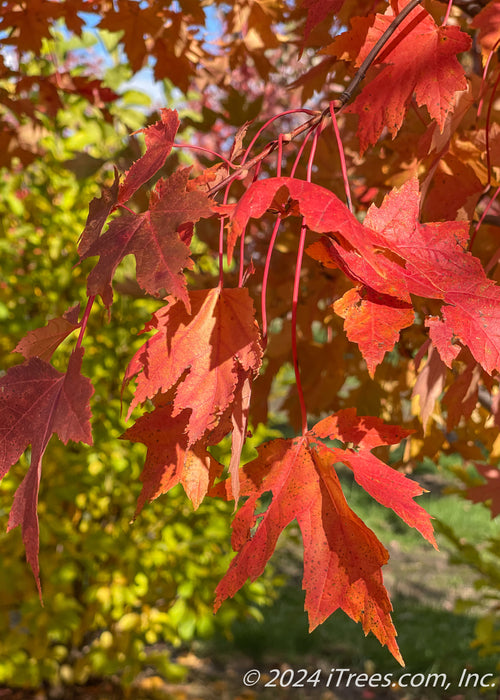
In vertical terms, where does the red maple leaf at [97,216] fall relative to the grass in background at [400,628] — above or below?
above

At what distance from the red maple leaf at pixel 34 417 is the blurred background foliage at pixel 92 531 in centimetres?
151

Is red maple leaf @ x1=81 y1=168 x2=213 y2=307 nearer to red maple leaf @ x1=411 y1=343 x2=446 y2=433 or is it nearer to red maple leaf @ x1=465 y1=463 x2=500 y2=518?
red maple leaf @ x1=411 y1=343 x2=446 y2=433

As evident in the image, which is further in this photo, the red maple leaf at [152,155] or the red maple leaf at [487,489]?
the red maple leaf at [487,489]

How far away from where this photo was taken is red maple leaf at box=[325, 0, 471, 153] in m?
0.81

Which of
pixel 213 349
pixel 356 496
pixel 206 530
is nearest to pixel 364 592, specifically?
pixel 213 349

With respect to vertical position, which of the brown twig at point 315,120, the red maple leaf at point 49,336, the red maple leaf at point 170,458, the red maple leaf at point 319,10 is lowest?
the red maple leaf at point 170,458

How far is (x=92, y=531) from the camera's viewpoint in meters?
2.34

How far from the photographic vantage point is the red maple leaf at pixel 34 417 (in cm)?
61

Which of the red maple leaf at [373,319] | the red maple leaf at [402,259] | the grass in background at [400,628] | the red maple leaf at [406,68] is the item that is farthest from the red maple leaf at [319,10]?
the grass in background at [400,628]

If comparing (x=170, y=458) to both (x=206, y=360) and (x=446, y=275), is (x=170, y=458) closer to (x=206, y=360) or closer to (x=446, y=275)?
(x=206, y=360)

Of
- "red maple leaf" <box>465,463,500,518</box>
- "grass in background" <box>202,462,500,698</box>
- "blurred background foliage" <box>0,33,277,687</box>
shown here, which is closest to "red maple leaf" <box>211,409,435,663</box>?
"red maple leaf" <box>465,463,500,518</box>

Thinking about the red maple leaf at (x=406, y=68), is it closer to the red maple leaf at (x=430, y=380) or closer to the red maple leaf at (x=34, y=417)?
the red maple leaf at (x=430, y=380)

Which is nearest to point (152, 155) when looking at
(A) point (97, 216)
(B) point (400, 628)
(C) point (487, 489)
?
(A) point (97, 216)

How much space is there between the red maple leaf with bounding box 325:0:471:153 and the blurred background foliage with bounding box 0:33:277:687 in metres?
1.42
